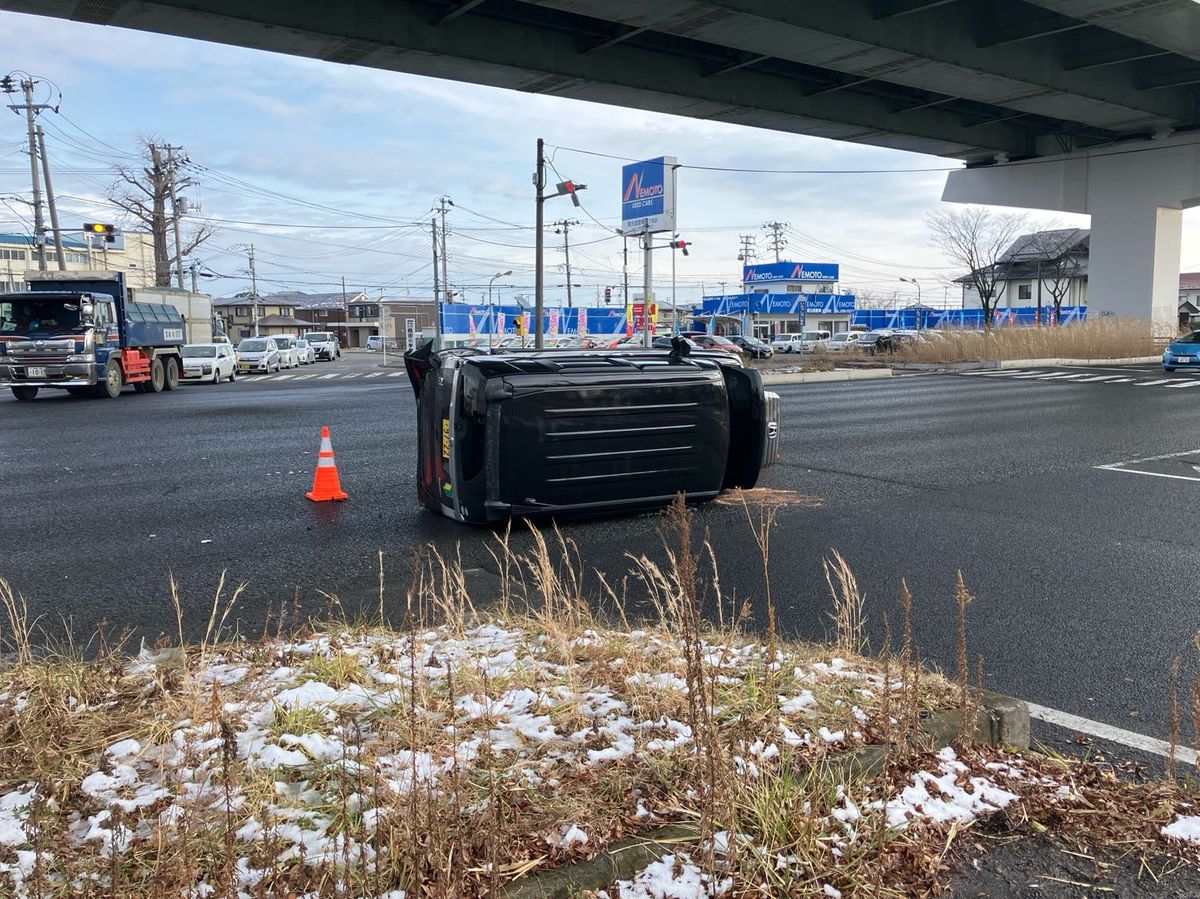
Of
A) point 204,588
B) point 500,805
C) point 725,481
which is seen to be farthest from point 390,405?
point 500,805

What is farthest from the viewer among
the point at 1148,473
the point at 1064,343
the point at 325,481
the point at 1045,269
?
the point at 1045,269

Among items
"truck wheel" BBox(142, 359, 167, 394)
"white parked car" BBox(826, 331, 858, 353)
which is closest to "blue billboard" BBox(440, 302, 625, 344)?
"white parked car" BBox(826, 331, 858, 353)

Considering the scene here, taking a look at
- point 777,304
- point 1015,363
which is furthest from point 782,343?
point 1015,363

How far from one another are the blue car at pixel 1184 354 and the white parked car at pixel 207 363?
106 feet

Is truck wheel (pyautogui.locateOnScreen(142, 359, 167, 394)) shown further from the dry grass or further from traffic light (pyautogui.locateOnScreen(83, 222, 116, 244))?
the dry grass

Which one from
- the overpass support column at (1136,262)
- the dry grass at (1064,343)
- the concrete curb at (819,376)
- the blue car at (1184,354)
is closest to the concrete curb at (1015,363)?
the dry grass at (1064,343)

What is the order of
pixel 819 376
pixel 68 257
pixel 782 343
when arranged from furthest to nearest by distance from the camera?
pixel 68 257, pixel 782 343, pixel 819 376

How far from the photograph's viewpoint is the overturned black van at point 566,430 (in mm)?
7379

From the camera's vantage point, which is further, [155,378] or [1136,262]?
[1136,262]

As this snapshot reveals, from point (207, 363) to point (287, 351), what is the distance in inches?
660

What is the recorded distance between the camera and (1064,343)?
124 feet

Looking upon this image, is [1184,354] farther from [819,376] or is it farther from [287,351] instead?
[287,351]

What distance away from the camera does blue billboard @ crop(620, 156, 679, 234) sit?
40.7 m

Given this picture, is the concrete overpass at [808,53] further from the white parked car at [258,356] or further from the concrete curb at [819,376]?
the white parked car at [258,356]
